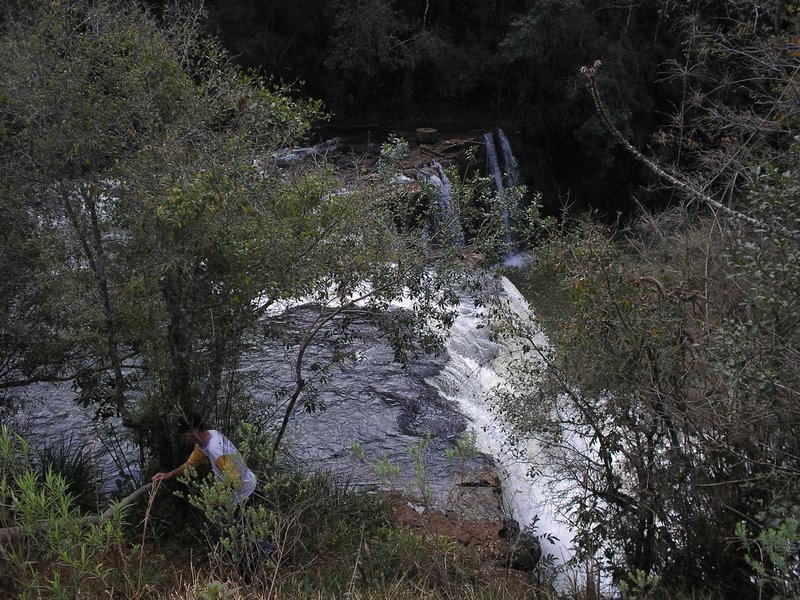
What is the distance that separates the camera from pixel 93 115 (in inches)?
208

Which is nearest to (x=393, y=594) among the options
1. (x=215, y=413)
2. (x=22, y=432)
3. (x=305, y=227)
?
(x=215, y=413)

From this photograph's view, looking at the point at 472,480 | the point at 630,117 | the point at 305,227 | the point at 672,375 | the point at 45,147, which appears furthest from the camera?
the point at 630,117

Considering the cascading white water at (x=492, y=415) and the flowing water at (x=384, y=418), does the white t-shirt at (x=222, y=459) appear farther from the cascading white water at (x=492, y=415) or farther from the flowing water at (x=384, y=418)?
the cascading white water at (x=492, y=415)

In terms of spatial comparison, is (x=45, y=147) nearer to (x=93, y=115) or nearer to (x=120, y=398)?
(x=93, y=115)

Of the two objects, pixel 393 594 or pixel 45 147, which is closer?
pixel 393 594

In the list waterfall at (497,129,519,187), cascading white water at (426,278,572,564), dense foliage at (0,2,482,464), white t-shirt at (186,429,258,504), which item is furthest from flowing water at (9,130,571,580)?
waterfall at (497,129,519,187)

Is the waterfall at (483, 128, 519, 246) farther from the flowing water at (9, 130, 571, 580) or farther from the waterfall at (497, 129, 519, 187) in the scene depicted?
the flowing water at (9, 130, 571, 580)

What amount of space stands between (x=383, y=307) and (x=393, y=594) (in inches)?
112

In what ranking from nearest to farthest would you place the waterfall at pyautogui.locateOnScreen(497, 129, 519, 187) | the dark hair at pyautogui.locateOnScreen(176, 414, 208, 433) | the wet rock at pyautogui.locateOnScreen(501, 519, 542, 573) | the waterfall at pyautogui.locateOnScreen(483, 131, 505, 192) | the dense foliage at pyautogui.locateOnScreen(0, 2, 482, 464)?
the dense foliage at pyautogui.locateOnScreen(0, 2, 482, 464), the dark hair at pyautogui.locateOnScreen(176, 414, 208, 433), the wet rock at pyautogui.locateOnScreen(501, 519, 542, 573), the waterfall at pyautogui.locateOnScreen(483, 131, 505, 192), the waterfall at pyautogui.locateOnScreen(497, 129, 519, 187)

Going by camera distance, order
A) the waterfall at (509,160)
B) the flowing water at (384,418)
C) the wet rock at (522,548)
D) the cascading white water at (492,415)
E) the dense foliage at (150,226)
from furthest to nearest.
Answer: the waterfall at (509,160), the cascading white water at (492,415), the flowing water at (384,418), the wet rock at (522,548), the dense foliage at (150,226)

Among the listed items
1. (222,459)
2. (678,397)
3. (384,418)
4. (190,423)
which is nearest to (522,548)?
(678,397)

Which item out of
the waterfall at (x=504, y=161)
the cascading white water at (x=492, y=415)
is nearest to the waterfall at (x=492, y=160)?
the waterfall at (x=504, y=161)

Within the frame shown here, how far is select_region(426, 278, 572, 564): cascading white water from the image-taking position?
7.51 meters

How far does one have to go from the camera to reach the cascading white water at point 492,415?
751cm
